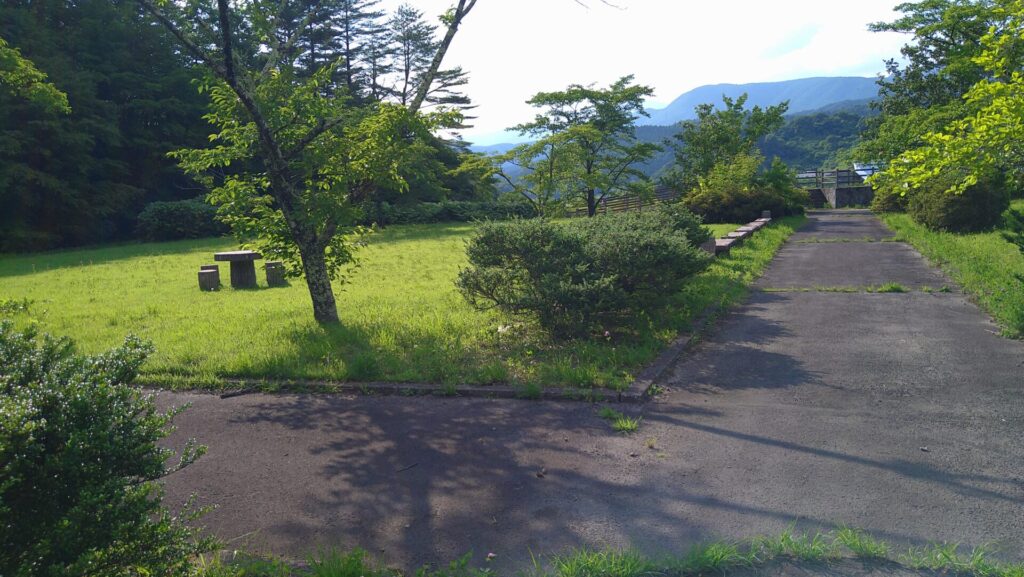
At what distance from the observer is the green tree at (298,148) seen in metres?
7.28

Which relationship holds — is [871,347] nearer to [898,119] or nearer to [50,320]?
[50,320]

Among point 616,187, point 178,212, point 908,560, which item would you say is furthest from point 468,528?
point 178,212

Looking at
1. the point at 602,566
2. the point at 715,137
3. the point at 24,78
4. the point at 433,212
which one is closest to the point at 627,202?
the point at 715,137

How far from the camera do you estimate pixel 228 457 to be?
4.45 metres

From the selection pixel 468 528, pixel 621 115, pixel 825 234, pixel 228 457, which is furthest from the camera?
pixel 621 115

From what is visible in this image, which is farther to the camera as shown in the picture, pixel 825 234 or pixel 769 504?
pixel 825 234

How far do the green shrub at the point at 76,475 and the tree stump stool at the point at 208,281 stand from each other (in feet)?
32.2

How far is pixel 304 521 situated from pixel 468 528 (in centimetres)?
89

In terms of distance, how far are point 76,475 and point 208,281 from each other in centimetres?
1051

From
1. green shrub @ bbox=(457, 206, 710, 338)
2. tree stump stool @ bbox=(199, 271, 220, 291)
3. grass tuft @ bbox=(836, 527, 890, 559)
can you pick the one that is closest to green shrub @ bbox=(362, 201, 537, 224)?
tree stump stool @ bbox=(199, 271, 220, 291)

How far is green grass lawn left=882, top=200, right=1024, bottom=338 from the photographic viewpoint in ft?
23.9

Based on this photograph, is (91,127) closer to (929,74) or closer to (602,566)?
(602,566)

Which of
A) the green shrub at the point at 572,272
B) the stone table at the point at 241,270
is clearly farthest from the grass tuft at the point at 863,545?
the stone table at the point at 241,270

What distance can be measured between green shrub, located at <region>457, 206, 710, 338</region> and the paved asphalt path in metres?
0.94
